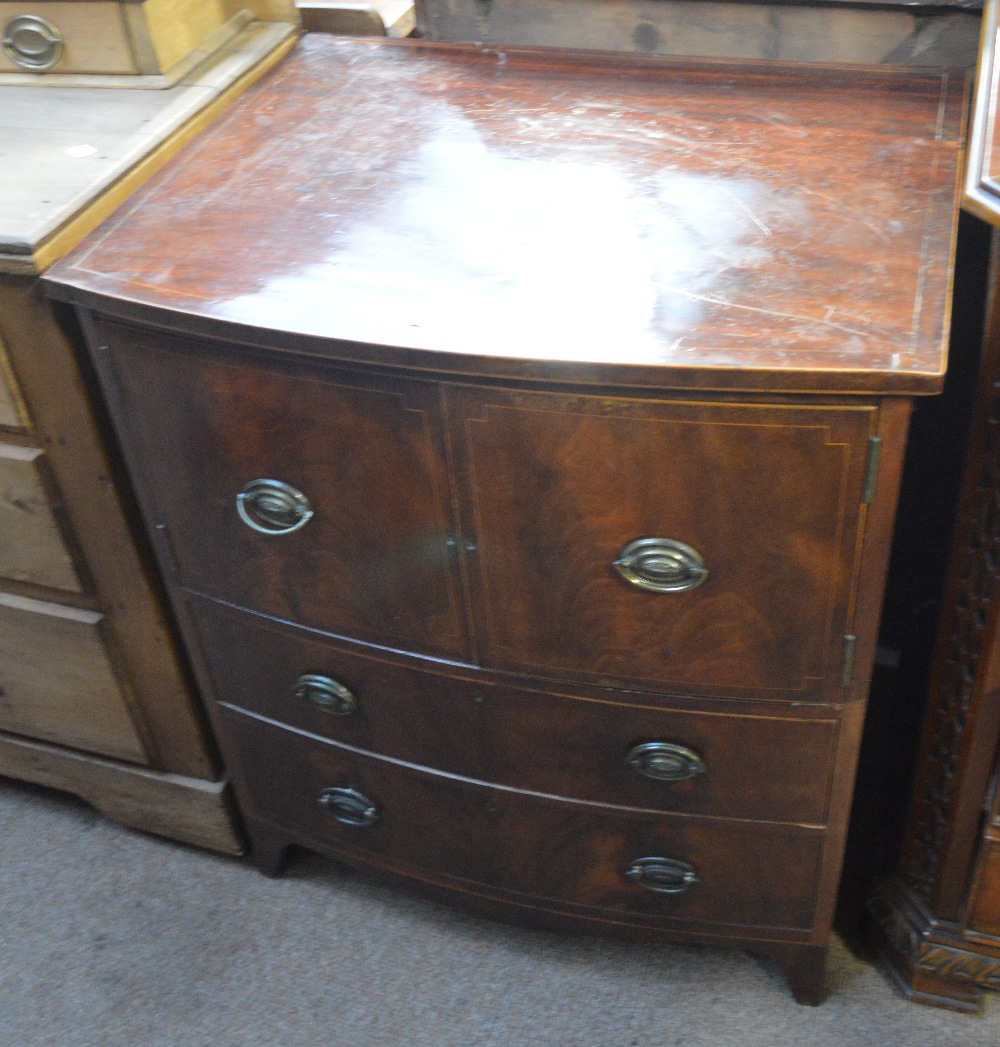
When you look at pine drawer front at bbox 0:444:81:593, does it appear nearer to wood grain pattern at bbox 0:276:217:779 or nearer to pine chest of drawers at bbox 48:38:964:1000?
wood grain pattern at bbox 0:276:217:779

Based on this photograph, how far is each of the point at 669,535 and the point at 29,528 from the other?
757mm

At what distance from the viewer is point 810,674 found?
1.01 metres

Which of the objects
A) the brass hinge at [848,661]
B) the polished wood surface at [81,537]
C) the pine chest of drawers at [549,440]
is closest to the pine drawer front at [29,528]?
the polished wood surface at [81,537]

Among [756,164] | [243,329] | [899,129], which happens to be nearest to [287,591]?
[243,329]

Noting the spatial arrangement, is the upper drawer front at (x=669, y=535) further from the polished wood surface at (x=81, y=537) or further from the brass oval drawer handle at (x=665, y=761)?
the polished wood surface at (x=81, y=537)

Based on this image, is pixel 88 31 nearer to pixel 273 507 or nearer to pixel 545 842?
pixel 273 507

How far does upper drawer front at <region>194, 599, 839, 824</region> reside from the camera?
1.09m

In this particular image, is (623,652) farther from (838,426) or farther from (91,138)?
(91,138)

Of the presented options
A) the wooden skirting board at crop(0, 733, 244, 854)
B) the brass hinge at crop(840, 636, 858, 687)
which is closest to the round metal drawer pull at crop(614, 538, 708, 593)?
the brass hinge at crop(840, 636, 858, 687)

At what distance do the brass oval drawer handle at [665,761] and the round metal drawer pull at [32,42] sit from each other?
3.36 feet

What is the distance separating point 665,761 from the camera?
112 centimetres

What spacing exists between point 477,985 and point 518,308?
874mm

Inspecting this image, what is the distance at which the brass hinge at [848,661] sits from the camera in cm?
98

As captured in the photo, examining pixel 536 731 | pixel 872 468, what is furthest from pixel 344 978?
pixel 872 468
